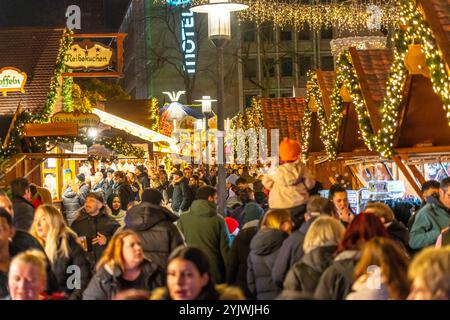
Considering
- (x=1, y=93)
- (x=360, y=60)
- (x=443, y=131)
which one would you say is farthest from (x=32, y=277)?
(x=1, y=93)

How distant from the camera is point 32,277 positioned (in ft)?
23.1

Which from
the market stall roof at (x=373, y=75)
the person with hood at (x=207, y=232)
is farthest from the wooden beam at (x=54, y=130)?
the person with hood at (x=207, y=232)

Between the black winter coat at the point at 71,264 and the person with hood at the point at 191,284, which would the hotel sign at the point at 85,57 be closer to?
the black winter coat at the point at 71,264

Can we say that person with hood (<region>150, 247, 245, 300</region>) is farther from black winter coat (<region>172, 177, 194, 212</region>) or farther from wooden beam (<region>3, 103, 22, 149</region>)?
wooden beam (<region>3, 103, 22, 149</region>)

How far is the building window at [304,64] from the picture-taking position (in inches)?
3743

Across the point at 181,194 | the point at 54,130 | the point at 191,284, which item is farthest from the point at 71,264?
the point at 54,130

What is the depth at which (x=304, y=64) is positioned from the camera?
3762 inches

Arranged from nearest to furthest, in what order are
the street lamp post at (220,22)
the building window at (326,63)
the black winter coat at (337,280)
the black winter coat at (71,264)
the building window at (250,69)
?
the black winter coat at (337,280) → the black winter coat at (71,264) → the street lamp post at (220,22) → the building window at (326,63) → the building window at (250,69)

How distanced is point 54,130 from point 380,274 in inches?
854

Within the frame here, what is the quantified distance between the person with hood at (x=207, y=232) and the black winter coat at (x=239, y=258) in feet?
2.30

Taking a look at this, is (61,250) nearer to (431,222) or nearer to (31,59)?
(431,222)

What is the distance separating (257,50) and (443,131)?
256 ft

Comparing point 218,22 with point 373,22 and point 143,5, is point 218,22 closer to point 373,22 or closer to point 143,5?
point 373,22

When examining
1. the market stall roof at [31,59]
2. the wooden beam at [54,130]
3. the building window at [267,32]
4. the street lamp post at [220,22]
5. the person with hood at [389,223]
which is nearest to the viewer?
the person with hood at [389,223]
